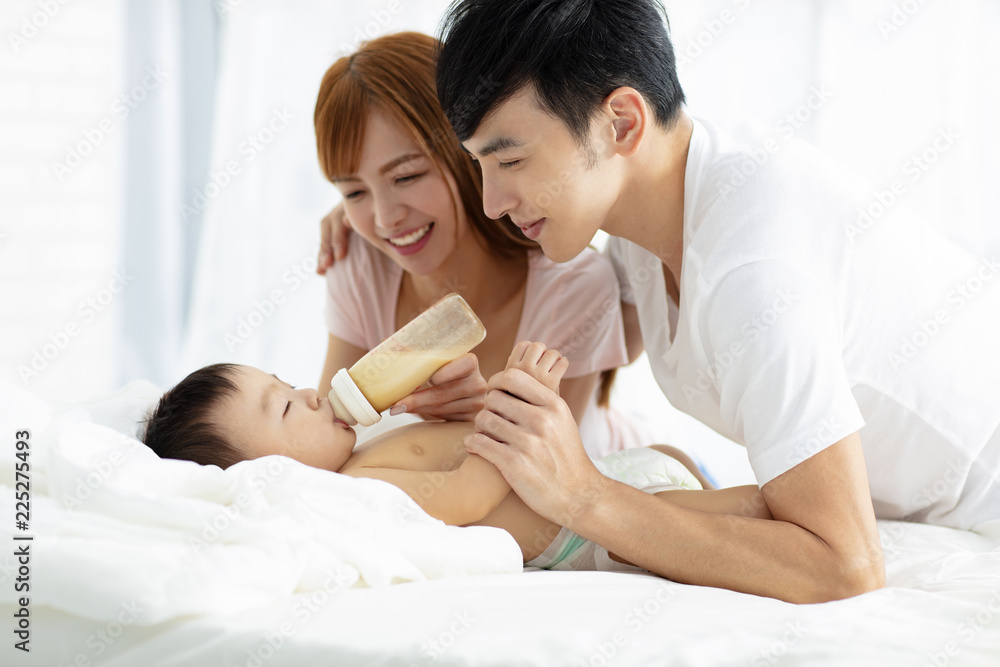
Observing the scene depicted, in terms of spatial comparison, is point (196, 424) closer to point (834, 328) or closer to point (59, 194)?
point (834, 328)

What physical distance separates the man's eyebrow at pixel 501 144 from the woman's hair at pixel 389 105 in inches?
14.9

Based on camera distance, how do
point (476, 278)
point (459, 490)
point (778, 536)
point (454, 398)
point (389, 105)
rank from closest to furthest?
point (778, 536), point (459, 490), point (454, 398), point (389, 105), point (476, 278)

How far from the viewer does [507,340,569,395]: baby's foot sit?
46.7 inches

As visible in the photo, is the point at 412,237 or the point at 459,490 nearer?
the point at 459,490

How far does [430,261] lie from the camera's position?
69.0 inches

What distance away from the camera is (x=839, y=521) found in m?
1.00

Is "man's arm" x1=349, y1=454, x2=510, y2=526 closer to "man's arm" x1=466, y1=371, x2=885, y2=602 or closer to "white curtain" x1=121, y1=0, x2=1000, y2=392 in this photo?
"man's arm" x1=466, y1=371, x2=885, y2=602

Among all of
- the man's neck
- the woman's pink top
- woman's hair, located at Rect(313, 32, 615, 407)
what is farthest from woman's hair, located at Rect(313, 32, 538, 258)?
the man's neck

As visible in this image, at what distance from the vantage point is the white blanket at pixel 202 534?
2.57 ft

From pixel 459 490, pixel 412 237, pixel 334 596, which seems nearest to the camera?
pixel 334 596

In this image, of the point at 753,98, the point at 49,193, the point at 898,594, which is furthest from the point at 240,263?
the point at 898,594

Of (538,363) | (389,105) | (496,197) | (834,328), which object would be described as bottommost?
(538,363)

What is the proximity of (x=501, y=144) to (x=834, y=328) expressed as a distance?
0.57 m

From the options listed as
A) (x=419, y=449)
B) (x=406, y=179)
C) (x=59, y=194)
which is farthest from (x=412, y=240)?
(x=59, y=194)
